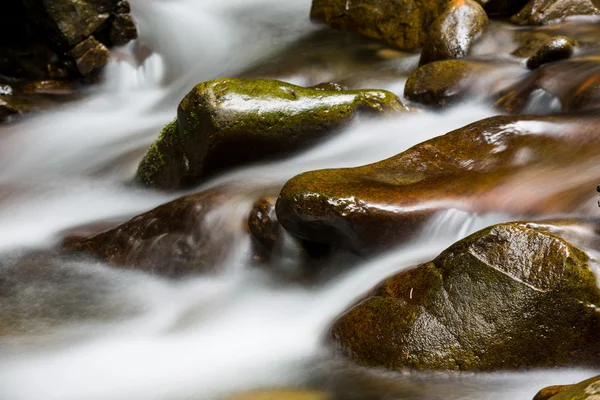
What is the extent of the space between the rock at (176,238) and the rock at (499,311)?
2272 millimetres

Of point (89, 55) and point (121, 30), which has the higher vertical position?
point (121, 30)

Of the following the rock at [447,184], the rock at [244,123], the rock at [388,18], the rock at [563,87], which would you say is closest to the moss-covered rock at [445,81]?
the rock at [563,87]

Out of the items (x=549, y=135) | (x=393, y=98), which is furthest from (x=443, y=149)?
(x=393, y=98)

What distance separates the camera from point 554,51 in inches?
339

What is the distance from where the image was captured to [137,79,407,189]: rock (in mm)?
6559

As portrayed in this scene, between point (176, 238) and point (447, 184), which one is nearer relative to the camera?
point (447, 184)

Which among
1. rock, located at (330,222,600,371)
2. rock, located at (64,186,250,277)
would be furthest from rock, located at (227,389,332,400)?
rock, located at (64,186,250,277)

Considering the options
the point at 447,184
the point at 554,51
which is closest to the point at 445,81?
the point at 554,51

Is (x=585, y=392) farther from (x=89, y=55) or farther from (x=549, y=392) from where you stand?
(x=89, y=55)

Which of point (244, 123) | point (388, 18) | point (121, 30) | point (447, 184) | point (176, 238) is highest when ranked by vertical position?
point (121, 30)

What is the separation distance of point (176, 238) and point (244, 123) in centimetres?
142

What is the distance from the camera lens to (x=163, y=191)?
7383 mm

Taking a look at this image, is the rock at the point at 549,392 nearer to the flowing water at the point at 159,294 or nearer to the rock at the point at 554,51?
the flowing water at the point at 159,294

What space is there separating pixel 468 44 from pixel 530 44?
3.16 feet
